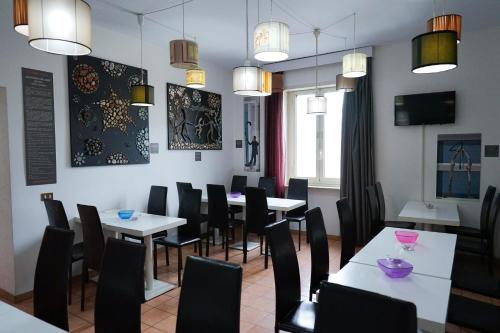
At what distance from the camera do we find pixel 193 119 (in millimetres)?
5355

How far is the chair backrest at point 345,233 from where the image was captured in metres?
2.78

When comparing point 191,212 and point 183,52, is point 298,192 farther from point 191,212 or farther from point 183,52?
point 183,52

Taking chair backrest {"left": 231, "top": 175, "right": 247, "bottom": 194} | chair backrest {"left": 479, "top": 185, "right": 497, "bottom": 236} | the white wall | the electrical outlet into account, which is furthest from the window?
the electrical outlet

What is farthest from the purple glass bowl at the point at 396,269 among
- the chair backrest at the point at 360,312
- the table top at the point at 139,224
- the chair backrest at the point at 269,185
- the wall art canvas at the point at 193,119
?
the wall art canvas at the point at 193,119

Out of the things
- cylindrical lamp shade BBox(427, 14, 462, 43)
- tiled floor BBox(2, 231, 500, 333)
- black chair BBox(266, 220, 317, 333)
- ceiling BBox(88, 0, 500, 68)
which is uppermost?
ceiling BBox(88, 0, 500, 68)

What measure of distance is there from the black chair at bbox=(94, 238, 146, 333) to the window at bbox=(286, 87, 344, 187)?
4161 mm

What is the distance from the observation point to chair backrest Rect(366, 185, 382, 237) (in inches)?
158

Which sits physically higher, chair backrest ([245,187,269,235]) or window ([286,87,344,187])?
window ([286,87,344,187])

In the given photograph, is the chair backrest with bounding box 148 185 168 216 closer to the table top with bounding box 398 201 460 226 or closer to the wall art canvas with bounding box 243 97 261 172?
the wall art canvas with bounding box 243 97 261 172

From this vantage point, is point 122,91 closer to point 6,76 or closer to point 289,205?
point 6,76

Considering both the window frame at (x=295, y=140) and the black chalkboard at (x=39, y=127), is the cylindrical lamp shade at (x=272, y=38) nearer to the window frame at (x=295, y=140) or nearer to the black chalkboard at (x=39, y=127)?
the black chalkboard at (x=39, y=127)

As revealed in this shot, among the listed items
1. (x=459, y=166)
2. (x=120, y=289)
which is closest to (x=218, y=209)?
(x=120, y=289)

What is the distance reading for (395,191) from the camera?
484 centimetres

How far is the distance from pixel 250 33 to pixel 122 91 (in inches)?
71.3
